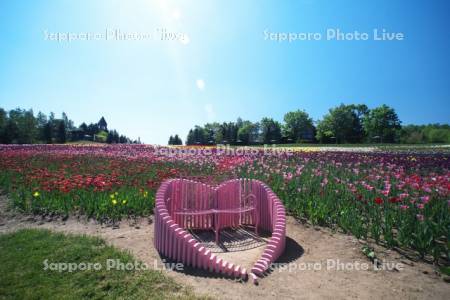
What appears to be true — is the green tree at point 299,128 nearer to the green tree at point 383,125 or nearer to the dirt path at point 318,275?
the green tree at point 383,125

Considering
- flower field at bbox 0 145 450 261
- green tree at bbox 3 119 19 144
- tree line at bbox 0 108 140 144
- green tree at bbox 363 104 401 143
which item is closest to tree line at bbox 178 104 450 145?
green tree at bbox 363 104 401 143

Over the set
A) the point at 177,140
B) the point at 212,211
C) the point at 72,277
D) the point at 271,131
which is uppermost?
the point at 271,131

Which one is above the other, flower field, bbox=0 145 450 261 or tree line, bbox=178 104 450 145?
tree line, bbox=178 104 450 145

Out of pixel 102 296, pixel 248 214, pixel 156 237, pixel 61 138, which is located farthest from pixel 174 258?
pixel 61 138

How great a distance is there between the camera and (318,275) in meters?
4.04

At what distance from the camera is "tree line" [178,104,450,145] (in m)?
58.1

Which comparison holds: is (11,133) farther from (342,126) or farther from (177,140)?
(342,126)

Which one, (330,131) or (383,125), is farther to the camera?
(330,131)

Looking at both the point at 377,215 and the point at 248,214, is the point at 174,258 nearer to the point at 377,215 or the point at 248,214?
the point at 248,214

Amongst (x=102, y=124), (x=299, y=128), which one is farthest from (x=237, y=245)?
(x=102, y=124)

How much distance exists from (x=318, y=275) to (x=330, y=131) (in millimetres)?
63290

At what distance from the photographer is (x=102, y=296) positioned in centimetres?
332

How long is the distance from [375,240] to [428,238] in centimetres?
84

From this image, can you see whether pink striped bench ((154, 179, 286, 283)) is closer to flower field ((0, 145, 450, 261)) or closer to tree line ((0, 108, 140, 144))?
flower field ((0, 145, 450, 261))
